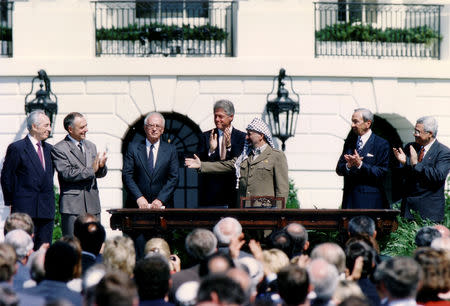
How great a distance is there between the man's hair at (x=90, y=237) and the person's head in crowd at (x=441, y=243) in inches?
112

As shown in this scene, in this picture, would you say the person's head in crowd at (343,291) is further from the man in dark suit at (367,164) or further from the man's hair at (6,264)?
the man in dark suit at (367,164)

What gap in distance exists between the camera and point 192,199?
49.4 feet

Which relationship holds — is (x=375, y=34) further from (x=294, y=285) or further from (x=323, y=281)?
(x=294, y=285)

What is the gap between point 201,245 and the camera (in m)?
6.21

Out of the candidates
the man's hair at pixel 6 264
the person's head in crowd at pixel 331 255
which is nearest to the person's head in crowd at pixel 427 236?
the person's head in crowd at pixel 331 255

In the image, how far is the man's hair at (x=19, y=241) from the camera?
6.64 metres

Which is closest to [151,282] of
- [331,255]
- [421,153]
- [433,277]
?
[331,255]

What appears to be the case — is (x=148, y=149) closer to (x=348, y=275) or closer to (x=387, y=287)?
(x=348, y=275)

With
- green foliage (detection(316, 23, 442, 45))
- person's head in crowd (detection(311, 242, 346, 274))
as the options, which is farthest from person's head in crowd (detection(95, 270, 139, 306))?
green foliage (detection(316, 23, 442, 45))

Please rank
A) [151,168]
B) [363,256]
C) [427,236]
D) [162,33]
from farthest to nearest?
[162,33] → [151,168] → [427,236] → [363,256]

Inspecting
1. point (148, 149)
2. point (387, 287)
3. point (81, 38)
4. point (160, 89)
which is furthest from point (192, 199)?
point (387, 287)

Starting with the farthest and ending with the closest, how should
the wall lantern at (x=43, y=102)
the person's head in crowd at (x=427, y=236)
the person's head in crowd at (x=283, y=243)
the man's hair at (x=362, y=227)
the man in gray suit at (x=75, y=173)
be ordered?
the wall lantern at (x=43, y=102), the man in gray suit at (x=75, y=173), the man's hair at (x=362, y=227), the person's head in crowd at (x=427, y=236), the person's head in crowd at (x=283, y=243)

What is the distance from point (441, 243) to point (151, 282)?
Answer: 2.58m

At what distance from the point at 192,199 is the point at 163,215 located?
6.41 meters
